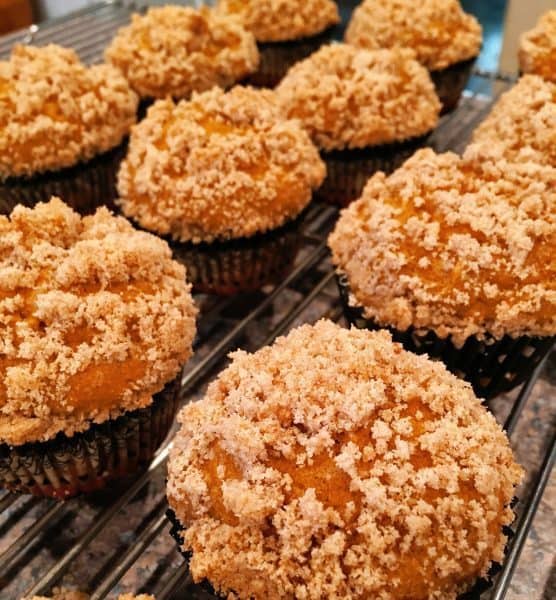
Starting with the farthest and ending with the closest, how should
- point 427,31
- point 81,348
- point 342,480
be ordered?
point 427,31, point 81,348, point 342,480

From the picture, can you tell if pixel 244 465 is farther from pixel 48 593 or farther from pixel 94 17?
pixel 94 17

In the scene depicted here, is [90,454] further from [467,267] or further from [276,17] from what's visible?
[276,17]

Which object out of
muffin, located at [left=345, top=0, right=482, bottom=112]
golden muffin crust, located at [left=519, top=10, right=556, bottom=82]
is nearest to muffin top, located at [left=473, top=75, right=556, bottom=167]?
golden muffin crust, located at [left=519, top=10, right=556, bottom=82]

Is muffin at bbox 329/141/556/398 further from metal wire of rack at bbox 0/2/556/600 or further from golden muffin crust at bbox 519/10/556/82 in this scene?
golden muffin crust at bbox 519/10/556/82

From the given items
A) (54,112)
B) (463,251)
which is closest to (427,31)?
(54,112)

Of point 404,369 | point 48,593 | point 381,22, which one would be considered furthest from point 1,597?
point 381,22
